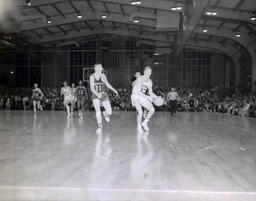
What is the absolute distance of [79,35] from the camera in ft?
92.0

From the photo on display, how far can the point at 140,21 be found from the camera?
72.0 ft

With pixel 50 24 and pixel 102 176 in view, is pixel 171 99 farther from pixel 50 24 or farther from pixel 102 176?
pixel 102 176

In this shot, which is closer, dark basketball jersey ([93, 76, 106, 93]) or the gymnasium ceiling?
dark basketball jersey ([93, 76, 106, 93])

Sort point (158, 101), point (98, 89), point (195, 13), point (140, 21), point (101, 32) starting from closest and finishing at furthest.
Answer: point (158, 101) → point (98, 89) → point (195, 13) → point (140, 21) → point (101, 32)

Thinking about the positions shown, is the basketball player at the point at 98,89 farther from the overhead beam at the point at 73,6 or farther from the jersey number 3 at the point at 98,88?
the overhead beam at the point at 73,6

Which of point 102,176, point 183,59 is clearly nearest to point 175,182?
point 102,176

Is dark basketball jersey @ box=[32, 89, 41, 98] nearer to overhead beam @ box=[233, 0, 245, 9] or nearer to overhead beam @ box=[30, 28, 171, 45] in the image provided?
overhead beam @ box=[233, 0, 245, 9]

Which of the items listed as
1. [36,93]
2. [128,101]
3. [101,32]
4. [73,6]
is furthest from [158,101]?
[101,32]

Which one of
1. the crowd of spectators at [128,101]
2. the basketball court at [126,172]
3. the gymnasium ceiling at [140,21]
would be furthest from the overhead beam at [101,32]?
the basketball court at [126,172]

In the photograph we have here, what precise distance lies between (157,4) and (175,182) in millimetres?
14784

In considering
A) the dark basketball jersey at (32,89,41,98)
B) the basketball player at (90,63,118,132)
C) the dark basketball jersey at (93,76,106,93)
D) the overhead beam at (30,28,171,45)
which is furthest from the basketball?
the overhead beam at (30,28,171,45)

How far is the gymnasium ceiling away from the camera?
15641mm

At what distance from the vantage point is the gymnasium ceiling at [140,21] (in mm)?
15641

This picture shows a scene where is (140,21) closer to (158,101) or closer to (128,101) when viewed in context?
(128,101)
